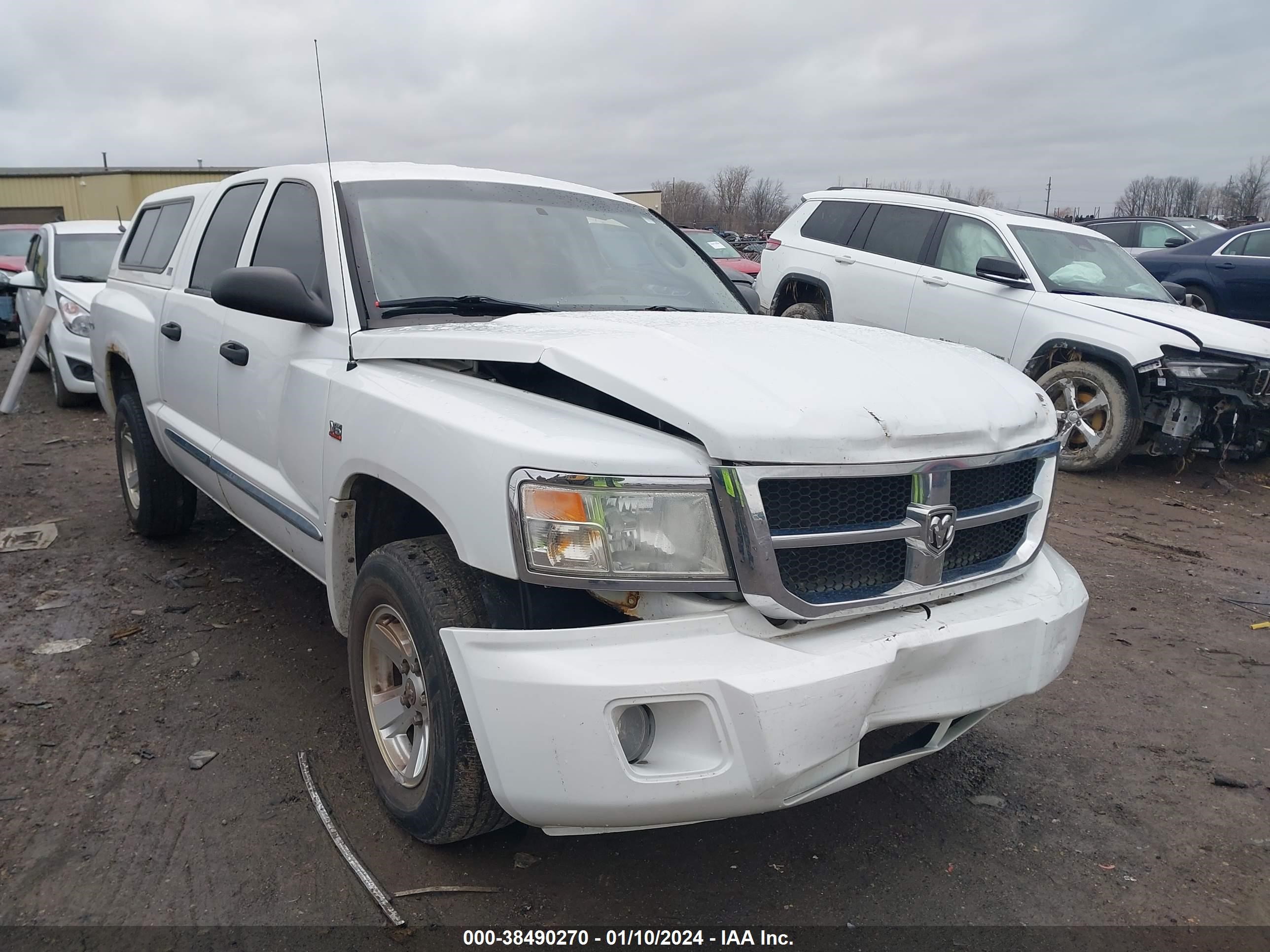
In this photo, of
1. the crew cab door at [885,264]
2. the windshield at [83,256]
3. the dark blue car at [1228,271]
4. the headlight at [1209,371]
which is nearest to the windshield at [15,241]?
the windshield at [83,256]

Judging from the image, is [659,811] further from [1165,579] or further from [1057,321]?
[1057,321]

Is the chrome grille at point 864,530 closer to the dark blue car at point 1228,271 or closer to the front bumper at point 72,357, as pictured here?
the front bumper at point 72,357

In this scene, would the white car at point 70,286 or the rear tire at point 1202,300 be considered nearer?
the white car at point 70,286

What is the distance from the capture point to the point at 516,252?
3338 millimetres

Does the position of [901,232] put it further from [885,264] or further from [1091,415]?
[1091,415]

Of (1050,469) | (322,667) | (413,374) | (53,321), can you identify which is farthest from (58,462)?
(1050,469)

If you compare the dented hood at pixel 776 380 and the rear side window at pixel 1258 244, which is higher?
the rear side window at pixel 1258 244

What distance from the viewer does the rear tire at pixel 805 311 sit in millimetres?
8930

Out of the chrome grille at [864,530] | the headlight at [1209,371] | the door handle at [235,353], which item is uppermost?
the door handle at [235,353]

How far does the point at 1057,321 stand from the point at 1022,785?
16.5ft

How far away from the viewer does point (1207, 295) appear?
37.0 feet

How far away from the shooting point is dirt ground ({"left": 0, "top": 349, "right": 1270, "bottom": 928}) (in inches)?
93.4

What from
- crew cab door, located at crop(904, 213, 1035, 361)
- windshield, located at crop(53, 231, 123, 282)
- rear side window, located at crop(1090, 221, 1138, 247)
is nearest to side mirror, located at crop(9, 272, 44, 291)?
windshield, located at crop(53, 231, 123, 282)

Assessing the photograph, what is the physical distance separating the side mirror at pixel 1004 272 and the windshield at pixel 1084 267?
0.21 meters
